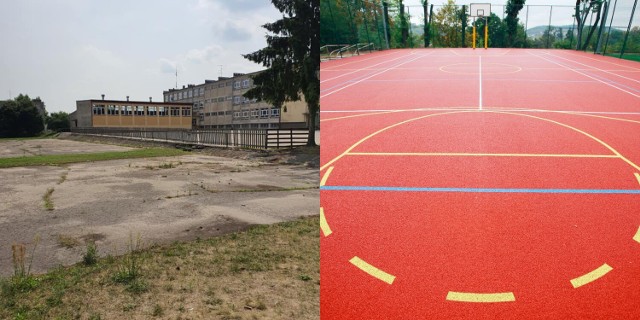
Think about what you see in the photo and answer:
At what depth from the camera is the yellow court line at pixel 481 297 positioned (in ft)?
8.86

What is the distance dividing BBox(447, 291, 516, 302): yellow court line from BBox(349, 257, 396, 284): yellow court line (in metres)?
0.35

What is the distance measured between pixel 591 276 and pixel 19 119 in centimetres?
3138

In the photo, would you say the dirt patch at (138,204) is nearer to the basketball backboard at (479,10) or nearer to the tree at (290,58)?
the basketball backboard at (479,10)

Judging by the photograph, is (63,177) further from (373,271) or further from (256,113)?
(256,113)

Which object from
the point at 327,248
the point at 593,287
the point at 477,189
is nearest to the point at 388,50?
the point at 477,189

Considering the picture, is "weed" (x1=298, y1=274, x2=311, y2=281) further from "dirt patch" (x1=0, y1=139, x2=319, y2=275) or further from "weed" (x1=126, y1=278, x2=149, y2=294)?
"dirt patch" (x1=0, y1=139, x2=319, y2=275)

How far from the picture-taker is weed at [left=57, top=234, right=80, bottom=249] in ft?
16.6

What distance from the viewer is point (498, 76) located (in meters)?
4.98

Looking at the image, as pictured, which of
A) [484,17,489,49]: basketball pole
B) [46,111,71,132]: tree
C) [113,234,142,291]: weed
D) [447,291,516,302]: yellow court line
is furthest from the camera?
[46,111,71,132]: tree

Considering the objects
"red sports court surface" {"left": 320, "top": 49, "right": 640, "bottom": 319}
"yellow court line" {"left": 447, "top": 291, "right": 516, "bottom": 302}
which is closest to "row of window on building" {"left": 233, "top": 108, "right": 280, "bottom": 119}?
"red sports court surface" {"left": 320, "top": 49, "right": 640, "bottom": 319}

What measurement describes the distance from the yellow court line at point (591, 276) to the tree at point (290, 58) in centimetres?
1373

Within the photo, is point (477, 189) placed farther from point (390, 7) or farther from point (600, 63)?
point (600, 63)

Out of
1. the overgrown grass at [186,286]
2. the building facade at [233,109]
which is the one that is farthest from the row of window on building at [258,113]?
the overgrown grass at [186,286]

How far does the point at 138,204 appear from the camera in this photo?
7.46 meters
